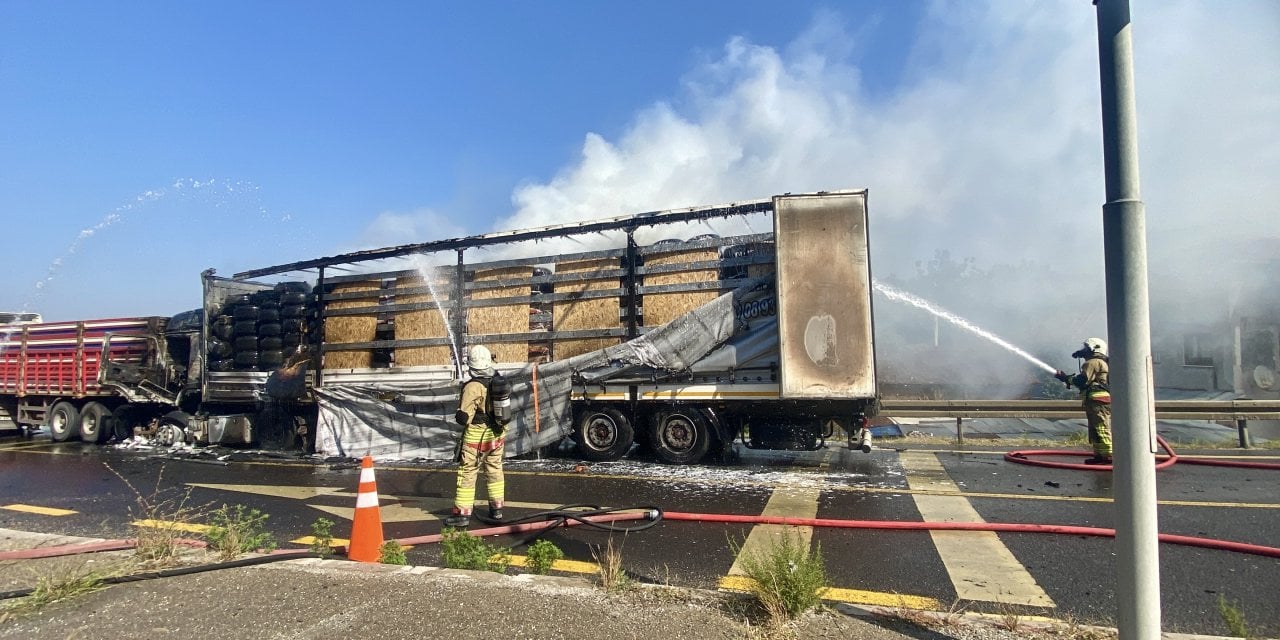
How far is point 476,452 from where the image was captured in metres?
5.95

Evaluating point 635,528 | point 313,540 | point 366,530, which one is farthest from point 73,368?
point 635,528

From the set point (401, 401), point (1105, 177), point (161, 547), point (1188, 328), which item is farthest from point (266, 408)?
point (1188, 328)

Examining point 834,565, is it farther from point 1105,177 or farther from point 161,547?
point 161,547

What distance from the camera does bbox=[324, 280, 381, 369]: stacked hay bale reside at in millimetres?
11109

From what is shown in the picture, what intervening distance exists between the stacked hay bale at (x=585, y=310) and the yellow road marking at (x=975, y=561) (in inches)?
181

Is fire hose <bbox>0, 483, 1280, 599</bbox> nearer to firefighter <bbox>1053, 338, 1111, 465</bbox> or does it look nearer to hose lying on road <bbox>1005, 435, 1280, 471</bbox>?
hose lying on road <bbox>1005, 435, 1280, 471</bbox>

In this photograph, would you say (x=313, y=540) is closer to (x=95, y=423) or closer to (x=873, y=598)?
(x=873, y=598)

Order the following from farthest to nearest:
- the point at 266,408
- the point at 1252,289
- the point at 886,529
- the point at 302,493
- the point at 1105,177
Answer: the point at 1252,289, the point at 266,408, the point at 302,493, the point at 886,529, the point at 1105,177

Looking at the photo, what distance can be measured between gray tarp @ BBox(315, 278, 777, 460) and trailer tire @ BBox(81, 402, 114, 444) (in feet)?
18.4

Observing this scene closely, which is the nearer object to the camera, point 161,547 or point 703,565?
point 161,547

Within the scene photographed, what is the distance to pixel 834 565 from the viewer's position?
458 cm

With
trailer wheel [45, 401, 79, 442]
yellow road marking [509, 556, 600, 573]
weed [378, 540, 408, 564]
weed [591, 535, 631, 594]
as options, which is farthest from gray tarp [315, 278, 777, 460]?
trailer wheel [45, 401, 79, 442]

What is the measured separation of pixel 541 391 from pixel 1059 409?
8249 millimetres

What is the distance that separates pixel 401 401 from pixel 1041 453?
29.7 ft
